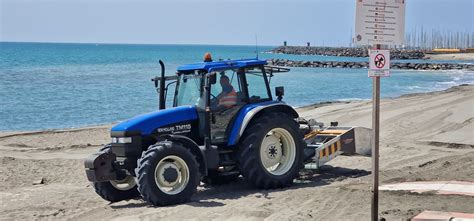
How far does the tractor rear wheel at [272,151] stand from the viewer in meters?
10.6

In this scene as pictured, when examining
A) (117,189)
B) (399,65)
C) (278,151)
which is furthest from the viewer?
(399,65)

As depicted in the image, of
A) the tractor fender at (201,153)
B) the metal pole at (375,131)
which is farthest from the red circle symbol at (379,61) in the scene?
the tractor fender at (201,153)

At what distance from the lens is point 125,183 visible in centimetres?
1056

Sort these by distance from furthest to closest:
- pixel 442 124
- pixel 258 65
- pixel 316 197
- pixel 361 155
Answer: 1. pixel 442 124
2. pixel 361 155
3. pixel 258 65
4. pixel 316 197

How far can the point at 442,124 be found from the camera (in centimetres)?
1920

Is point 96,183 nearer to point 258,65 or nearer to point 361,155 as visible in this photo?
point 258,65

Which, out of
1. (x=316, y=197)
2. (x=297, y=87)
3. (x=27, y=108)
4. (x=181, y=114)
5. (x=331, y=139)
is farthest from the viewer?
(x=297, y=87)

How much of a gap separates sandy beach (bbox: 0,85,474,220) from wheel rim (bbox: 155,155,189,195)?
1.04 ft

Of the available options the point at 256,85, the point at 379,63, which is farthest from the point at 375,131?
the point at 256,85

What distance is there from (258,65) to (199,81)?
44.9 inches

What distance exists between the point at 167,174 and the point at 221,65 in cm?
211

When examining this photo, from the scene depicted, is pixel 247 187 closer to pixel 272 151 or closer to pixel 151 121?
pixel 272 151

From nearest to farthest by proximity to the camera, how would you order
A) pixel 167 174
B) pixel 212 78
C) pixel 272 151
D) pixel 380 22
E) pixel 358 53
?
pixel 380 22, pixel 167 174, pixel 212 78, pixel 272 151, pixel 358 53

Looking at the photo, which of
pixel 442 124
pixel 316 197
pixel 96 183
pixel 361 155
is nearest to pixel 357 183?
pixel 316 197
